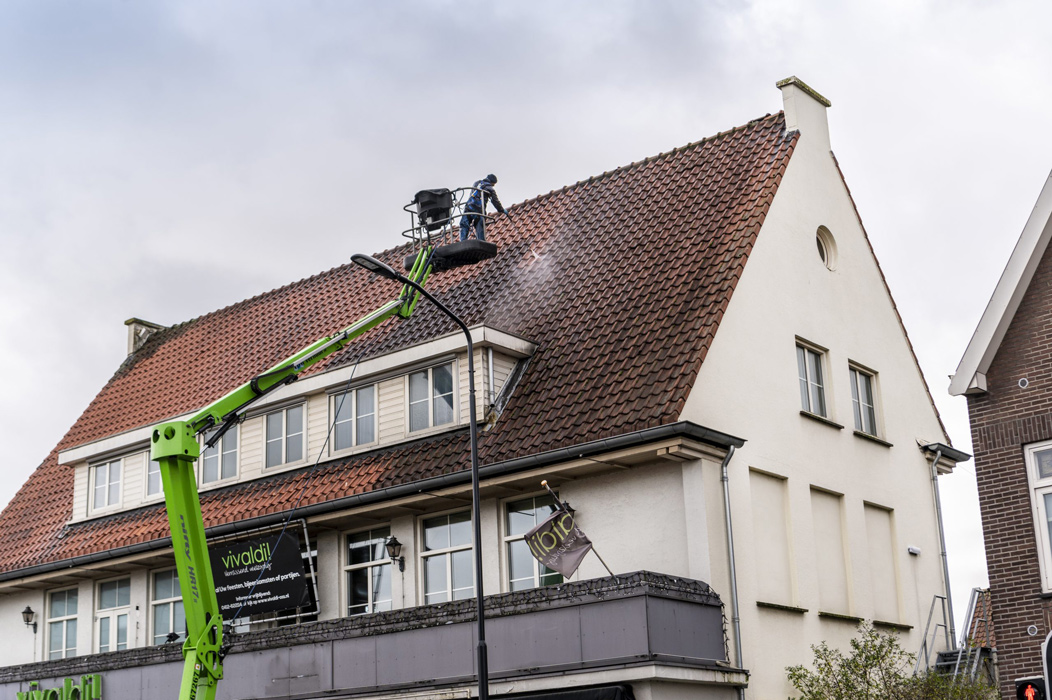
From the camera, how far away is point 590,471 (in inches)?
874

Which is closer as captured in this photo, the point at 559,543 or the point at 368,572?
the point at 559,543

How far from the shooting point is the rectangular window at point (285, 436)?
26.8 meters

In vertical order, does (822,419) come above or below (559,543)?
above

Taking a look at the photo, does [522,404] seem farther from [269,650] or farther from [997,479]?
[997,479]

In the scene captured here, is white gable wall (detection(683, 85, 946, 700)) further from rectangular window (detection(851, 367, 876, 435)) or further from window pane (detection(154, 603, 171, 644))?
window pane (detection(154, 603, 171, 644))

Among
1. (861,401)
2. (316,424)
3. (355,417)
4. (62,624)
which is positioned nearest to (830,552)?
(861,401)

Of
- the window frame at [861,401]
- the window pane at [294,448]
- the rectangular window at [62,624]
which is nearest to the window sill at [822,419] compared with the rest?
the window frame at [861,401]

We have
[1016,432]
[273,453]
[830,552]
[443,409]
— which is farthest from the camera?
[273,453]

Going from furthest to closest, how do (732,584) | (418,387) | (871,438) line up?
(871,438) < (418,387) < (732,584)

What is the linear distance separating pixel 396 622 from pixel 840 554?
8143mm

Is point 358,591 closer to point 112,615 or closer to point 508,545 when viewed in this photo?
point 508,545

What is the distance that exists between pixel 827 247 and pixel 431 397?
8653 millimetres

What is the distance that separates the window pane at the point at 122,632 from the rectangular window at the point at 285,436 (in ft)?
15.8

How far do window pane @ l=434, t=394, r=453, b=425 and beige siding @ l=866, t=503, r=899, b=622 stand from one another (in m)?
8.05
